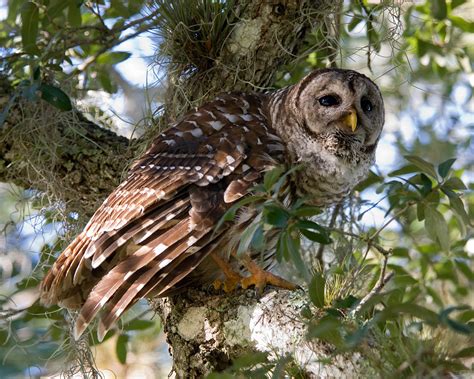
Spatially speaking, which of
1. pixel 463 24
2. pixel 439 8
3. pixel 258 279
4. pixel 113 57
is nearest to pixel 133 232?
pixel 258 279

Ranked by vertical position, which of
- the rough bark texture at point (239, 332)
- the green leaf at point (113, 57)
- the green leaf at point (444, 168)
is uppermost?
the green leaf at point (113, 57)

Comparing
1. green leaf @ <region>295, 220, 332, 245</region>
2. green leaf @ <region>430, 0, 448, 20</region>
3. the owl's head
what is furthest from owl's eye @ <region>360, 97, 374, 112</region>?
green leaf @ <region>295, 220, 332, 245</region>

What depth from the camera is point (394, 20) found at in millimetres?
3201

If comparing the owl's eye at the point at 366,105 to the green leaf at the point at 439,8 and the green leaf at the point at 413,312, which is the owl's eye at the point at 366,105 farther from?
the green leaf at the point at 413,312

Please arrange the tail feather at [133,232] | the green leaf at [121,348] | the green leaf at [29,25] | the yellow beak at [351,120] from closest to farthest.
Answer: the tail feather at [133,232]
the yellow beak at [351,120]
the green leaf at [29,25]
the green leaf at [121,348]

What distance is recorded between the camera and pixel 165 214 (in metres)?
2.67

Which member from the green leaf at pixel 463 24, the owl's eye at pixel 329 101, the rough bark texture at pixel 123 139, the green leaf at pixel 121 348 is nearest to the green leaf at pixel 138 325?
the green leaf at pixel 121 348

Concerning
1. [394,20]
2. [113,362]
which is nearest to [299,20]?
[394,20]

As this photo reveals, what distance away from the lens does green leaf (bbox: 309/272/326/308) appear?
2199 mm

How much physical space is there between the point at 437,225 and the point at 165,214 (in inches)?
33.6

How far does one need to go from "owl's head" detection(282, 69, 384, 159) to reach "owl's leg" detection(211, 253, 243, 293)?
0.59 meters

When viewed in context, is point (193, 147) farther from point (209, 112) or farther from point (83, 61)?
point (83, 61)

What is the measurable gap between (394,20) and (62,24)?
1.61m

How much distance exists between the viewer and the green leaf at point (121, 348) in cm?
370
